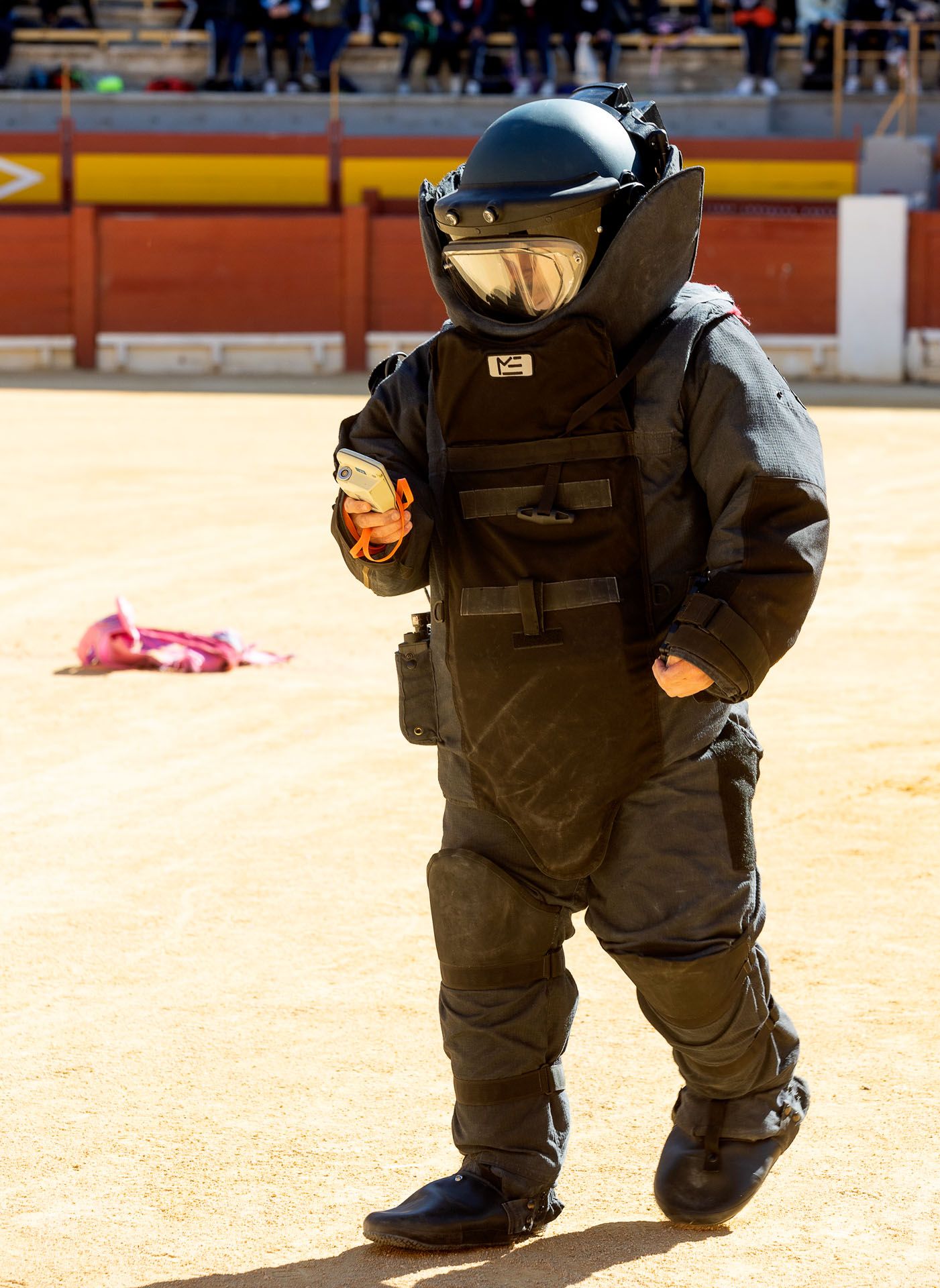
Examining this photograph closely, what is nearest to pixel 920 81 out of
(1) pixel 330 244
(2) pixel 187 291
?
(1) pixel 330 244

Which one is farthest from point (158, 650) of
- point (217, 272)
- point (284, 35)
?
point (284, 35)

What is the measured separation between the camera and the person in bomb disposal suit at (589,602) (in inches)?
94.0

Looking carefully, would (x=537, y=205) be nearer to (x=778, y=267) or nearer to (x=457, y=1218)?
(x=457, y=1218)

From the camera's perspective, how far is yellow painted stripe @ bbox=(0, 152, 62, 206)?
21.3 m

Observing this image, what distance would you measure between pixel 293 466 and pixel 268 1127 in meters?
9.93

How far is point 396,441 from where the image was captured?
8.45ft

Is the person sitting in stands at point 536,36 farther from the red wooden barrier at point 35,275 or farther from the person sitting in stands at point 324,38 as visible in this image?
the red wooden barrier at point 35,275

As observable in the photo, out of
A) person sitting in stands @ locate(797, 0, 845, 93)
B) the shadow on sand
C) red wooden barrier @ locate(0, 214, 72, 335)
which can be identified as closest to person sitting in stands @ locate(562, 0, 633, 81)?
person sitting in stands @ locate(797, 0, 845, 93)

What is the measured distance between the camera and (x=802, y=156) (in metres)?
20.7

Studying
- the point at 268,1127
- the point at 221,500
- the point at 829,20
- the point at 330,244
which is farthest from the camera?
the point at 829,20

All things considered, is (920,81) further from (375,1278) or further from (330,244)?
(375,1278)

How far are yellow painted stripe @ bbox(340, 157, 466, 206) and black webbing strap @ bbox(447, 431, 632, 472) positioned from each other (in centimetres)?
1922

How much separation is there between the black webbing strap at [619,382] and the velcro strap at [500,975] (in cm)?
75

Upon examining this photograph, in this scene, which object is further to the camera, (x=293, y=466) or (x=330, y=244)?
(x=330, y=244)
